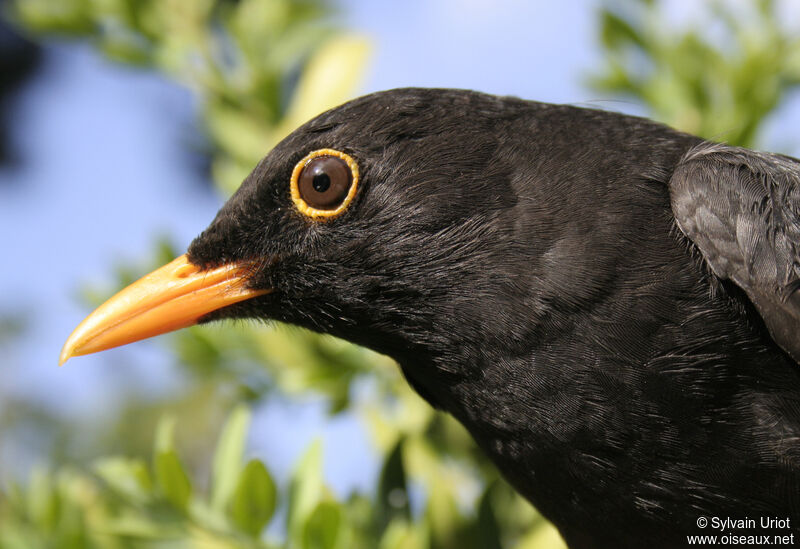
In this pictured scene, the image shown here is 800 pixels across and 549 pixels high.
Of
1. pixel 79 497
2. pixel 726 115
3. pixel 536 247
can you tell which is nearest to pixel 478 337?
pixel 536 247

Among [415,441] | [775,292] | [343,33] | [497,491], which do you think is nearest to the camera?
[775,292]

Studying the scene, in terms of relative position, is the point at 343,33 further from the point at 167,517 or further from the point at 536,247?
the point at 167,517


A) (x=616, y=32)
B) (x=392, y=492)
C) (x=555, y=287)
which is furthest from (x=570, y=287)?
(x=616, y=32)

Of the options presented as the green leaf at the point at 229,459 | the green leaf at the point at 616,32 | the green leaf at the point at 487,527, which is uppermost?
the green leaf at the point at 616,32

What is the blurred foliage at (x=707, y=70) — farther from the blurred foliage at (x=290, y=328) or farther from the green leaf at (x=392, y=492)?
the green leaf at (x=392, y=492)

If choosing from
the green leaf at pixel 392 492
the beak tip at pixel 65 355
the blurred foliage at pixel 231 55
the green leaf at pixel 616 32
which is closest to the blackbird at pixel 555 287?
the beak tip at pixel 65 355

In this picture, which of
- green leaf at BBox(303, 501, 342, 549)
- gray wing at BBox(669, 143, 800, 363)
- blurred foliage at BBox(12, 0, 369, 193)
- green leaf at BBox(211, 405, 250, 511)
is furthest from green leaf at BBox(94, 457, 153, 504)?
gray wing at BBox(669, 143, 800, 363)

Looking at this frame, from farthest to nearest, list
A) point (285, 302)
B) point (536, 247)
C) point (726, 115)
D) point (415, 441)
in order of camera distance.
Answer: point (726, 115) < point (415, 441) < point (285, 302) < point (536, 247)

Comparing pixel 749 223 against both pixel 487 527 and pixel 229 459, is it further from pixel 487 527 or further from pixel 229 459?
pixel 229 459
